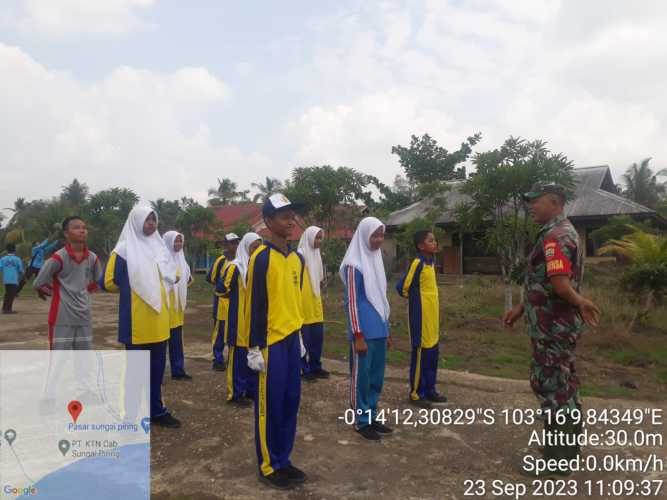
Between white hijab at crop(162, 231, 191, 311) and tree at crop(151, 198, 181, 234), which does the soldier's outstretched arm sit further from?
tree at crop(151, 198, 181, 234)

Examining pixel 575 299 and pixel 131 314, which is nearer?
pixel 575 299

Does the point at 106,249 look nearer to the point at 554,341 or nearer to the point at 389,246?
the point at 389,246

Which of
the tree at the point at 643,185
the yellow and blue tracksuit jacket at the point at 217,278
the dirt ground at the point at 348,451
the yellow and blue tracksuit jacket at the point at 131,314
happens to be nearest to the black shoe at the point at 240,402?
the dirt ground at the point at 348,451

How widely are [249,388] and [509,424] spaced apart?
261 cm

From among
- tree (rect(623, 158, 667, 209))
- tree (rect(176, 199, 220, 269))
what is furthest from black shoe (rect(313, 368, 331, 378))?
tree (rect(623, 158, 667, 209))

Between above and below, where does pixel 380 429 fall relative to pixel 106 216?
below

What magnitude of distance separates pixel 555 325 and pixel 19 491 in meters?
3.70

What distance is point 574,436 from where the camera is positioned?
3.49m

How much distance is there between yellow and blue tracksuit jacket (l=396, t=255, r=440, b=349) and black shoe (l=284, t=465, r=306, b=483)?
2.03 metres

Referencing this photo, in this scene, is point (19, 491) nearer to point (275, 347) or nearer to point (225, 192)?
point (275, 347)

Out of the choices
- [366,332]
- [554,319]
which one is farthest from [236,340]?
[554,319]

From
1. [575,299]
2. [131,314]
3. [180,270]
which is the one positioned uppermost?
[180,270]

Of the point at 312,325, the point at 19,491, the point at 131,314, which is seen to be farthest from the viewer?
the point at 312,325

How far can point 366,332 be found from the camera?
4.19 meters
